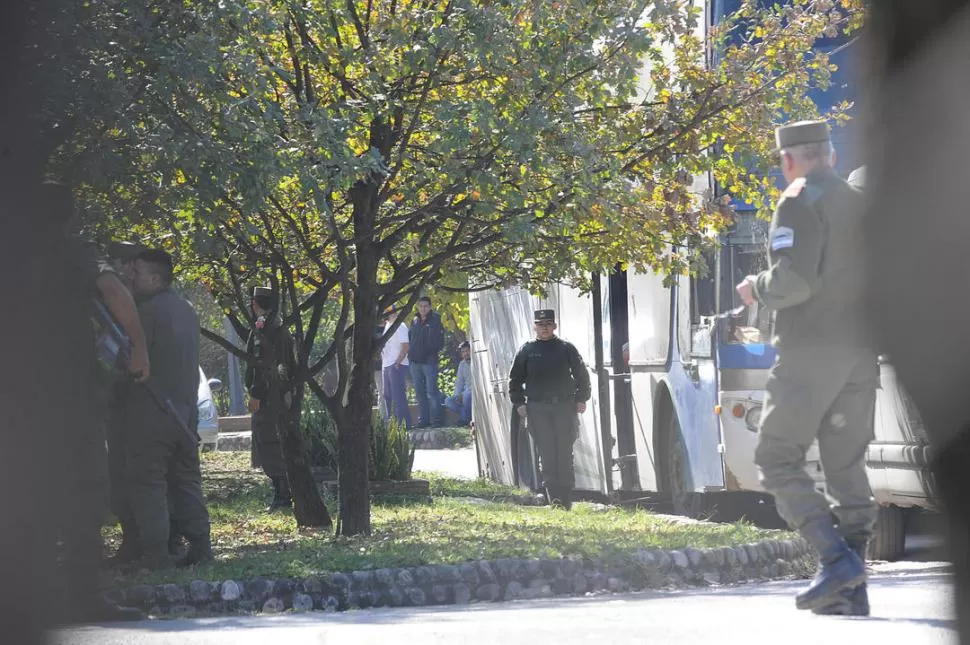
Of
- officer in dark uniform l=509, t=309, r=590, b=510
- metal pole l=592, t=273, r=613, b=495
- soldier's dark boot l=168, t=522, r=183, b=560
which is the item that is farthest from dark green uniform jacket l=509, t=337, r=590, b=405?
soldier's dark boot l=168, t=522, r=183, b=560

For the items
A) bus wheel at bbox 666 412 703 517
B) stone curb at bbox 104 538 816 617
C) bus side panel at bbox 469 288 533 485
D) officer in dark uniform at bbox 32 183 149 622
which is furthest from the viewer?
bus side panel at bbox 469 288 533 485

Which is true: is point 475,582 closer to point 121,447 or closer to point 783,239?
point 121,447

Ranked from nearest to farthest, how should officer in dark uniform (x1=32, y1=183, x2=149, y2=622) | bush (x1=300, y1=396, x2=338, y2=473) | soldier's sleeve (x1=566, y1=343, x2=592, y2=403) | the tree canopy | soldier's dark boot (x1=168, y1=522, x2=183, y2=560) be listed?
officer in dark uniform (x1=32, y1=183, x2=149, y2=622)
the tree canopy
soldier's dark boot (x1=168, y1=522, x2=183, y2=560)
soldier's sleeve (x1=566, y1=343, x2=592, y2=403)
bush (x1=300, y1=396, x2=338, y2=473)

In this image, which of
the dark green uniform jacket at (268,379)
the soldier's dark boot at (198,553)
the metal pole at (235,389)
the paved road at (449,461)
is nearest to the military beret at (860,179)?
the soldier's dark boot at (198,553)

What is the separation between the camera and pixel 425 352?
26328mm

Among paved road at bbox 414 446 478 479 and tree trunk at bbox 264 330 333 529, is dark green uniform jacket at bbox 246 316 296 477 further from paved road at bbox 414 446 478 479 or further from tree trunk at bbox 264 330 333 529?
paved road at bbox 414 446 478 479

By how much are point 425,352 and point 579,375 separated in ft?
35.9

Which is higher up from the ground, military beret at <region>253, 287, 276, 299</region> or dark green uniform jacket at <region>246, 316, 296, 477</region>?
military beret at <region>253, 287, 276, 299</region>

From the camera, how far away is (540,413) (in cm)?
1568

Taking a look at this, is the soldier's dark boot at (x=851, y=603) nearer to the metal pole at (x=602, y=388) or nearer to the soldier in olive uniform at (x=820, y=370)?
the soldier in olive uniform at (x=820, y=370)

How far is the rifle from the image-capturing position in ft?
28.4

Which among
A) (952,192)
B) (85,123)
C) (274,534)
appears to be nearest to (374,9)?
(85,123)

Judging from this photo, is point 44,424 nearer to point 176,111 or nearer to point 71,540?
point 71,540

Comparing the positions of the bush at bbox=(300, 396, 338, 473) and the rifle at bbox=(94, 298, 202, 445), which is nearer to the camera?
the rifle at bbox=(94, 298, 202, 445)
